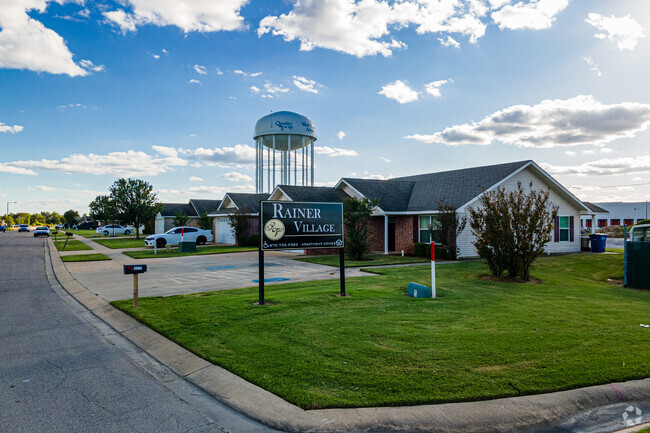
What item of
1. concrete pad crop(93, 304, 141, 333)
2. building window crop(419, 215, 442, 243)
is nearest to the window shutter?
building window crop(419, 215, 442, 243)

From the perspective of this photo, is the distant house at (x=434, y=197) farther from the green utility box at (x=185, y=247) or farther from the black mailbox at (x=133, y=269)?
the black mailbox at (x=133, y=269)

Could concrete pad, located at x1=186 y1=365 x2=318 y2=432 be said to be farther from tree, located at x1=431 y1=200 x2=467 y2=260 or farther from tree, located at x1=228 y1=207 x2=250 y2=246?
tree, located at x1=228 y1=207 x2=250 y2=246

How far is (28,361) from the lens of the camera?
6.05 m

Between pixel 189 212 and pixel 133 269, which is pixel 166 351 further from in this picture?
pixel 189 212

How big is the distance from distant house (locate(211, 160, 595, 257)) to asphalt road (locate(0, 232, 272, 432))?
1631cm

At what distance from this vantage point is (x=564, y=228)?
Result: 83.0 feet

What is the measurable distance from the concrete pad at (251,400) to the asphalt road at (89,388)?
0.11 meters

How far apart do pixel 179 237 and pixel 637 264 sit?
29.2 metres

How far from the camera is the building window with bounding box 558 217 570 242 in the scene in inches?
992

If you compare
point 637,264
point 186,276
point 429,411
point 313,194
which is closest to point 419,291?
point 429,411

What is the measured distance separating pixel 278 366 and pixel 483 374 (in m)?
2.61

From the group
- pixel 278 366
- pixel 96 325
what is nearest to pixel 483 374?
pixel 278 366

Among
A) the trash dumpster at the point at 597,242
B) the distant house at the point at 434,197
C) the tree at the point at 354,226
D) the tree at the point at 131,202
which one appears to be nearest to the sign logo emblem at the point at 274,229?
the tree at the point at 354,226

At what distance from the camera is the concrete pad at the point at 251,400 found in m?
4.23
